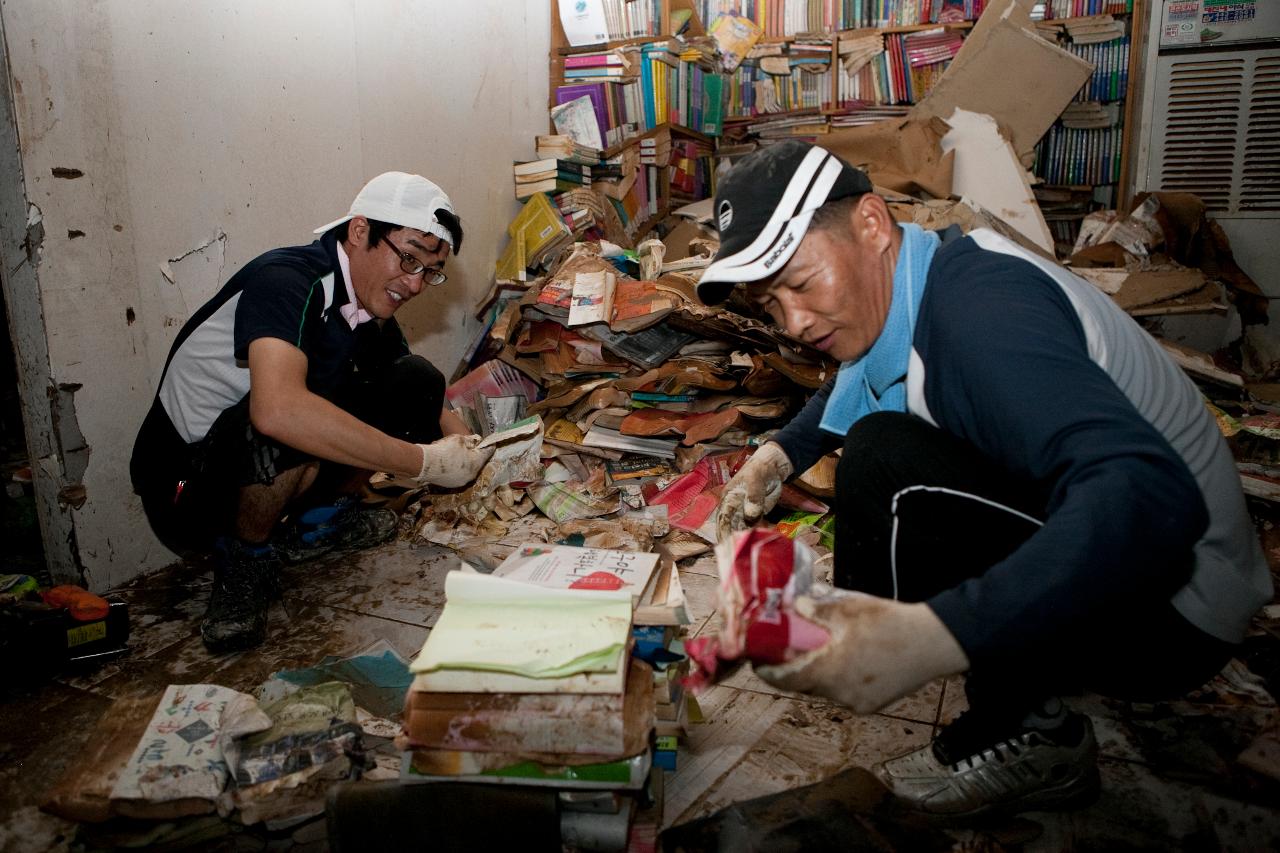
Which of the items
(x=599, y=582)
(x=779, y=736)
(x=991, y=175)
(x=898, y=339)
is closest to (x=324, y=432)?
(x=599, y=582)

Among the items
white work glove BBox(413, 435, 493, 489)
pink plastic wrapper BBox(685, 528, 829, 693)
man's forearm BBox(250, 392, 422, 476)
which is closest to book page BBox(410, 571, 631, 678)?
pink plastic wrapper BBox(685, 528, 829, 693)

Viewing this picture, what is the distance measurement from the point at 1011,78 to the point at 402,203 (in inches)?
147

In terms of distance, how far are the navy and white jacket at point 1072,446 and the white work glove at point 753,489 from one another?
481mm

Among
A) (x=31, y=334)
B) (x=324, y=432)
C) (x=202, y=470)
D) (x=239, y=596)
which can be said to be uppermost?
(x=31, y=334)

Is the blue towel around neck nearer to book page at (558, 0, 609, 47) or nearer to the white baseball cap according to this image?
the white baseball cap

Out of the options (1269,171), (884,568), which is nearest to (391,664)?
(884,568)

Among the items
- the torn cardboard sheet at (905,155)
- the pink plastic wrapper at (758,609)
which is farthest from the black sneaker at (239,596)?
the torn cardboard sheet at (905,155)

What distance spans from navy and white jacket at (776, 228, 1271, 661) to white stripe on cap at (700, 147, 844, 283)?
0.19 meters

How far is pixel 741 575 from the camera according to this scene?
0.89 meters

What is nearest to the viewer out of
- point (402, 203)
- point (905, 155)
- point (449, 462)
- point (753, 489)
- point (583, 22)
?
point (753, 489)

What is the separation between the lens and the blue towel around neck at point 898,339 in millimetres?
1102

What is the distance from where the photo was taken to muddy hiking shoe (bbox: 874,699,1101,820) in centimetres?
119

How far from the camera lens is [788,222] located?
3.53 feet

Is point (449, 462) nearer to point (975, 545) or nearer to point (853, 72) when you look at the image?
point (975, 545)
